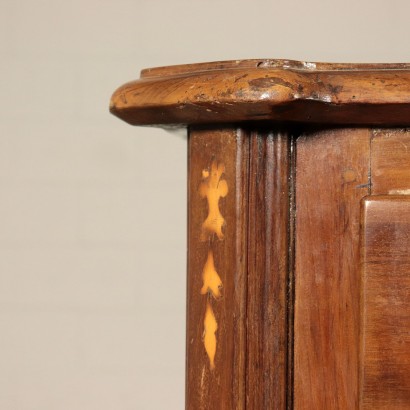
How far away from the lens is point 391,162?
0.60 m

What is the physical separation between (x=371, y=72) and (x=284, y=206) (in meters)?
0.12

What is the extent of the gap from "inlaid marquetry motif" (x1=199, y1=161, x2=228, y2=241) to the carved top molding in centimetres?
4

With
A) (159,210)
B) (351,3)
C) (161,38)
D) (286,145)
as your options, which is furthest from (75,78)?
(286,145)

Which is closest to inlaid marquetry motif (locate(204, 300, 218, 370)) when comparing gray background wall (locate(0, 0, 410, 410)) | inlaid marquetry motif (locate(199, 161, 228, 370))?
inlaid marquetry motif (locate(199, 161, 228, 370))

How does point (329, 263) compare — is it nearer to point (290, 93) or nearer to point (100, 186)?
point (290, 93)

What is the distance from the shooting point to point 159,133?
1.82m

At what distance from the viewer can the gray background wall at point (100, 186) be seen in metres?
1.77

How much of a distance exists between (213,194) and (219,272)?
6 centimetres

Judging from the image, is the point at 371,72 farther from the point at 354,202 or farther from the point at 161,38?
the point at 161,38

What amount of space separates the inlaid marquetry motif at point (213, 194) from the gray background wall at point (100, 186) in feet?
3.80

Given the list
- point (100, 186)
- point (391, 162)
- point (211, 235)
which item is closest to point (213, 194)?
point (211, 235)

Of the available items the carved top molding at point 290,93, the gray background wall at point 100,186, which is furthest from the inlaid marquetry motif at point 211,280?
the gray background wall at point 100,186

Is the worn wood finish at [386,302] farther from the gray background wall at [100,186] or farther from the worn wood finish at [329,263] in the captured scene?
the gray background wall at [100,186]

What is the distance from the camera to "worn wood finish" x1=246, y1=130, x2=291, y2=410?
23.8 inches
